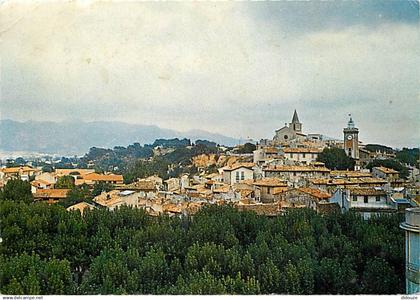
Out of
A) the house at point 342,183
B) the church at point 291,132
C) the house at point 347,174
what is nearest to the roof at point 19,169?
the church at point 291,132

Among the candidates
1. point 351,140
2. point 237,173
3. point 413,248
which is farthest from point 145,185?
point 413,248

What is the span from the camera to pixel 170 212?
3.80 m

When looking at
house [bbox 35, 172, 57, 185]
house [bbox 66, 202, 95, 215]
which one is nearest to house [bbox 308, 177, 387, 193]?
house [bbox 66, 202, 95, 215]

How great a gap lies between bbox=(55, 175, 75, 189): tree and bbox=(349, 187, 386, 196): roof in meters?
1.94

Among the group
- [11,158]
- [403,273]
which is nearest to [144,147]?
[11,158]

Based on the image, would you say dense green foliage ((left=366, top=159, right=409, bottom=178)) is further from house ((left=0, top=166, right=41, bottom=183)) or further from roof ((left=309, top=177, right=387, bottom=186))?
house ((left=0, top=166, right=41, bottom=183))

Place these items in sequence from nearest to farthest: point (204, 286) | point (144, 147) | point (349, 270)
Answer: point (204, 286) → point (349, 270) → point (144, 147)

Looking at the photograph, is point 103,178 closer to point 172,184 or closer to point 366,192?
point 172,184

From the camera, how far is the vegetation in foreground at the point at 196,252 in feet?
10.5

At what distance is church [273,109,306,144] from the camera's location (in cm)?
369

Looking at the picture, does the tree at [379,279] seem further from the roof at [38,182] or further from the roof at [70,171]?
the roof at [38,182]

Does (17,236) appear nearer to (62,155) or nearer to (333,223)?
(62,155)

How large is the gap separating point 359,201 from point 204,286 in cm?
129

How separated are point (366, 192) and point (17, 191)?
2.40m
